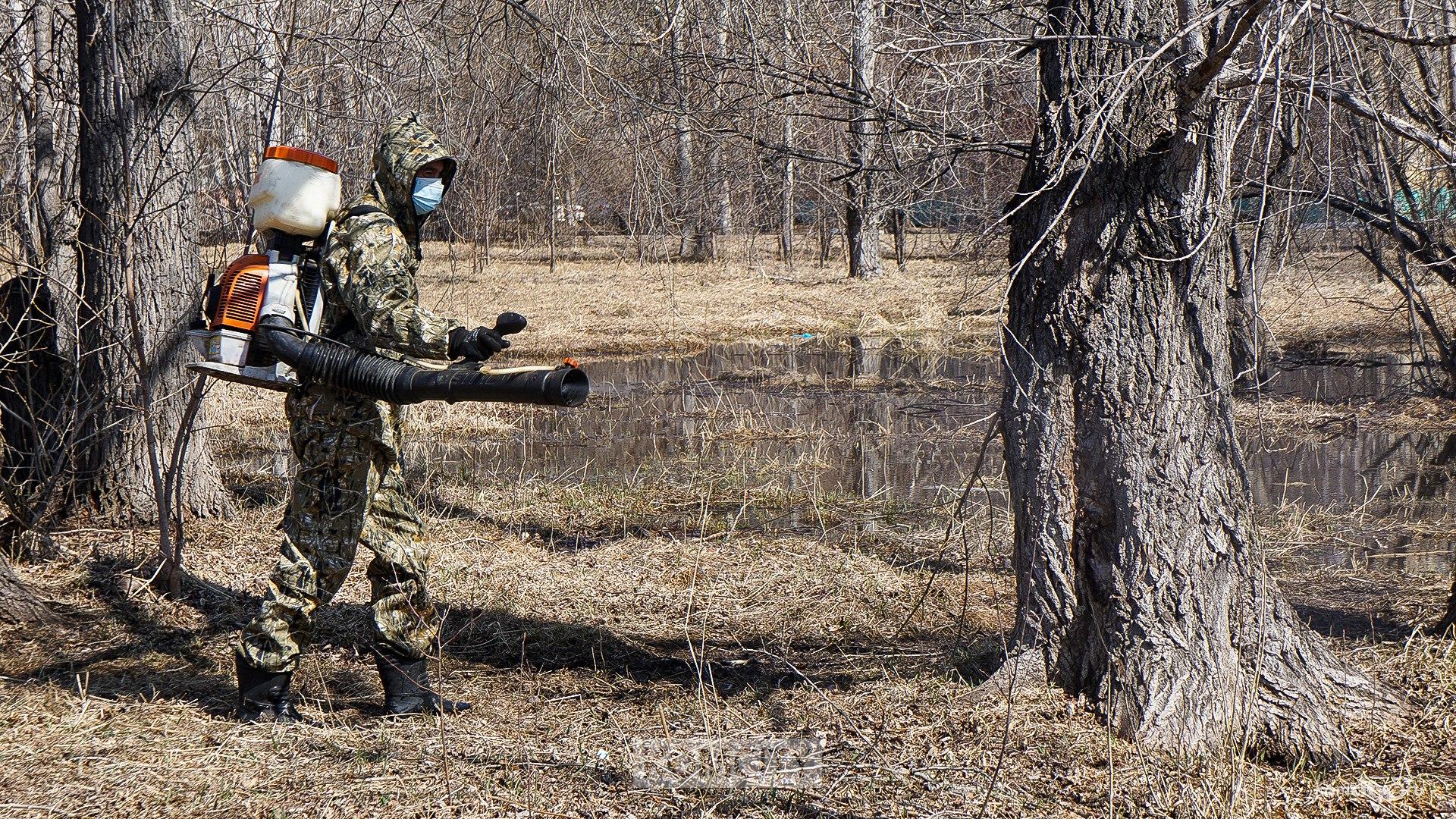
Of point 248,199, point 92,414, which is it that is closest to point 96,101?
point 92,414

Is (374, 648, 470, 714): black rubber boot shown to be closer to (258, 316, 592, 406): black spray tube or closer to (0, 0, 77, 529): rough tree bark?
(258, 316, 592, 406): black spray tube

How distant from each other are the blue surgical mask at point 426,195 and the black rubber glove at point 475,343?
0.52 m

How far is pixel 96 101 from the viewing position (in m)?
5.87

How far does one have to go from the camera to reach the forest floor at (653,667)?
333cm

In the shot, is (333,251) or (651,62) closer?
(333,251)

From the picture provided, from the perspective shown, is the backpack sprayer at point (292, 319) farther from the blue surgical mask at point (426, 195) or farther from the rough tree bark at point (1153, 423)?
the rough tree bark at point (1153, 423)

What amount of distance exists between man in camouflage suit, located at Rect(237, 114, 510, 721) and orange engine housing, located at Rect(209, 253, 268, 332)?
214 mm

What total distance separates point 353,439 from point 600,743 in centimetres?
125

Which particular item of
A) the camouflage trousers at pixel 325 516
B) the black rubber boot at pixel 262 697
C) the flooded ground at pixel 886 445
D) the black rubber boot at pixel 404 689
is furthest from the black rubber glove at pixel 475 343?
the flooded ground at pixel 886 445

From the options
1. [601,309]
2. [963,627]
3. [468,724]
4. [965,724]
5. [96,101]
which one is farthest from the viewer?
[601,309]

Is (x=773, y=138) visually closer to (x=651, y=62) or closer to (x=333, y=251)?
(x=651, y=62)

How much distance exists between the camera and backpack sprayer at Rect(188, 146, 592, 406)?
3654 millimetres

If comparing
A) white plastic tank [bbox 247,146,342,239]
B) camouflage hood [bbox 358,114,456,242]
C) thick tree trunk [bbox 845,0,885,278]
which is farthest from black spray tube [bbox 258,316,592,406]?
thick tree trunk [bbox 845,0,885,278]

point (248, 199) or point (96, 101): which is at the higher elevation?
point (96, 101)
